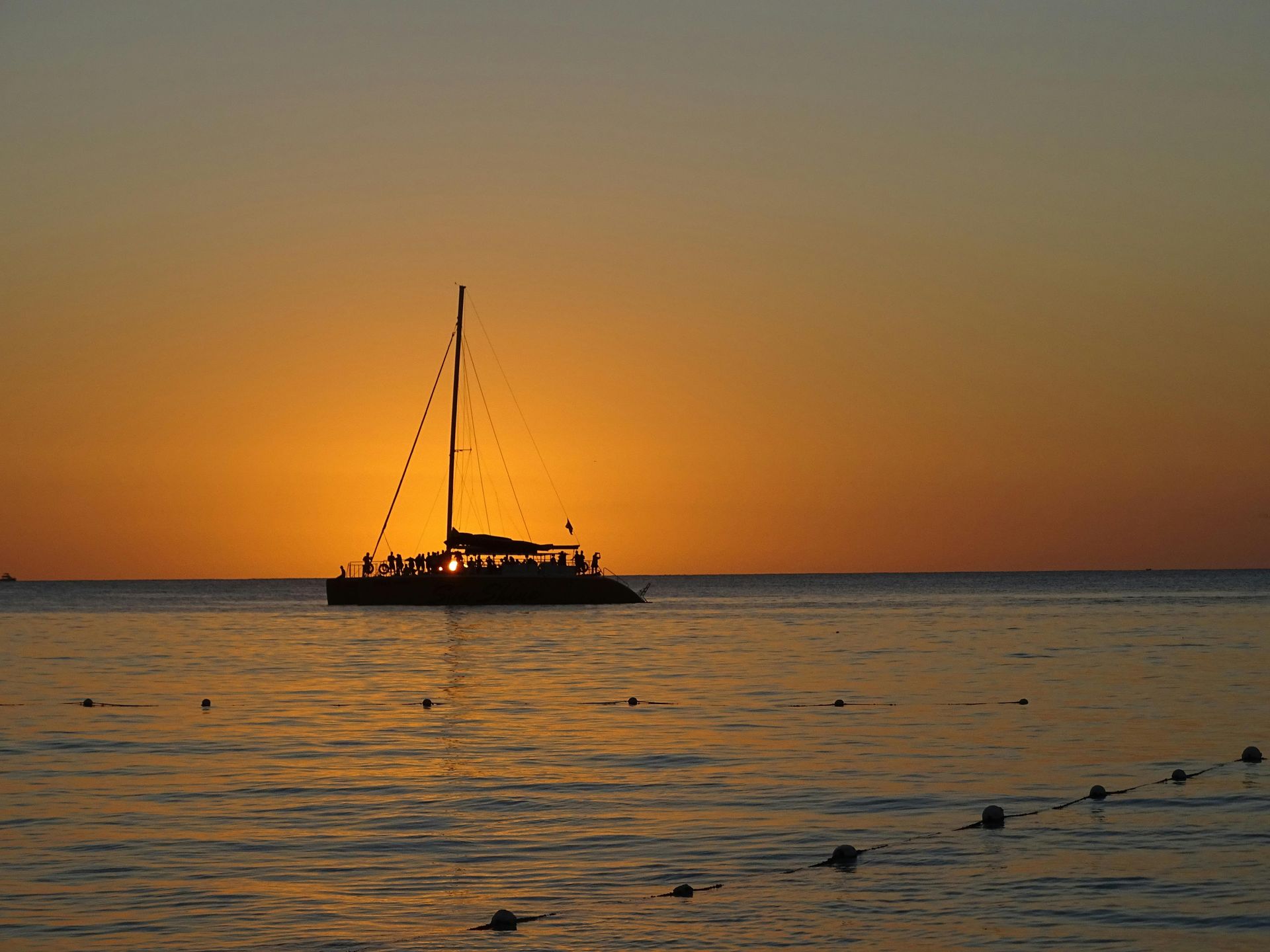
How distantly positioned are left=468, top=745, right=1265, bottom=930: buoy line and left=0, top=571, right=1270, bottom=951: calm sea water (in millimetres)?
220

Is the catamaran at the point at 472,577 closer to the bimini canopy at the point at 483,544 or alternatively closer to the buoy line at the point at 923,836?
the bimini canopy at the point at 483,544

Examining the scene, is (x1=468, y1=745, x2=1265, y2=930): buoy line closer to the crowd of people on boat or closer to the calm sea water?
the calm sea water

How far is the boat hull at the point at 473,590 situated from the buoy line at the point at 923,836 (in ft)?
264

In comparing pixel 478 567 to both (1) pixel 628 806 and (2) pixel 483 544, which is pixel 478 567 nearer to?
(2) pixel 483 544

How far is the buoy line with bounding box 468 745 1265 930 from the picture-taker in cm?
1739

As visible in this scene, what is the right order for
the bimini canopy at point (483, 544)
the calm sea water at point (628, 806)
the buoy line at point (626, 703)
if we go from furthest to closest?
1. the bimini canopy at point (483, 544)
2. the buoy line at point (626, 703)
3. the calm sea water at point (628, 806)

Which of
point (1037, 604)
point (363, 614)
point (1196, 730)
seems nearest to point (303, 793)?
point (1196, 730)

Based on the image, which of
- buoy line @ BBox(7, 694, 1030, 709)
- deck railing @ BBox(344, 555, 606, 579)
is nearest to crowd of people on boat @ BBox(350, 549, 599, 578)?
deck railing @ BBox(344, 555, 606, 579)

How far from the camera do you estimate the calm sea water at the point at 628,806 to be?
57.0 ft

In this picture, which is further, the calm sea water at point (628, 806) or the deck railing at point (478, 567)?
the deck railing at point (478, 567)

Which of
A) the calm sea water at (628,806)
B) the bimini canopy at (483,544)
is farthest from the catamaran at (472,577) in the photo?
the calm sea water at (628,806)

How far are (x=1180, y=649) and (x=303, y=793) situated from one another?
48.6 m

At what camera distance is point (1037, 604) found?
140 m

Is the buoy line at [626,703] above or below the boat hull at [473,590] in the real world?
below
